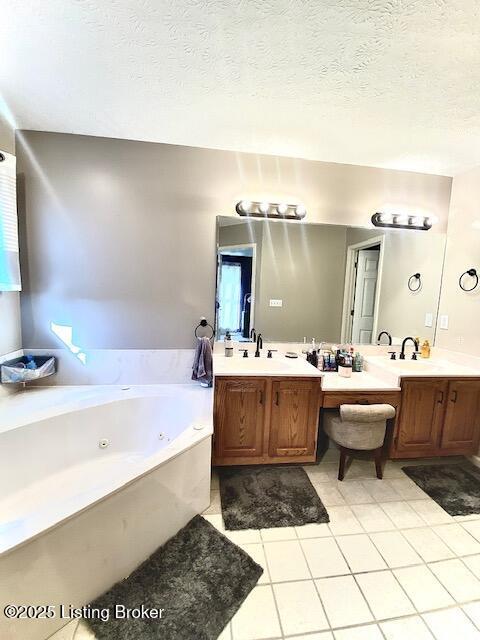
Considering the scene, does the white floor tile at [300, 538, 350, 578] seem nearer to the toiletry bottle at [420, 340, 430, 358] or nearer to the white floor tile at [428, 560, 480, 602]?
the white floor tile at [428, 560, 480, 602]

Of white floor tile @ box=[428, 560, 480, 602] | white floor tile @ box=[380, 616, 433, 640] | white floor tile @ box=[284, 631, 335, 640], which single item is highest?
white floor tile @ box=[428, 560, 480, 602]

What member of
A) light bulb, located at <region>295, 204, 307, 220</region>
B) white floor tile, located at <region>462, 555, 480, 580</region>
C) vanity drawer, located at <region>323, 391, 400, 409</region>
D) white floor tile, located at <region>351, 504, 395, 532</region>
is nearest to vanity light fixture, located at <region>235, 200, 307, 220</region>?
light bulb, located at <region>295, 204, 307, 220</region>

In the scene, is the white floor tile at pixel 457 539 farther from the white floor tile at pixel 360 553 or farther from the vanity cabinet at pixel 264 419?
the vanity cabinet at pixel 264 419

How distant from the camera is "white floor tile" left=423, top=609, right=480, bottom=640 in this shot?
1.25m

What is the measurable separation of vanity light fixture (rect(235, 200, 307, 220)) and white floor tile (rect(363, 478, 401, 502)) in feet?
7.49

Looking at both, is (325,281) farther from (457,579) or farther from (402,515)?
(457,579)

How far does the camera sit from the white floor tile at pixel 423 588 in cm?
138

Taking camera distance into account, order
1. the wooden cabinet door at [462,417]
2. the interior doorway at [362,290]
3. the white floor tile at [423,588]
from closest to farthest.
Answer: the white floor tile at [423,588], the wooden cabinet door at [462,417], the interior doorway at [362,290]

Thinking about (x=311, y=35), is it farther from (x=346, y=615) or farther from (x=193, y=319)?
(x=346, y=615)

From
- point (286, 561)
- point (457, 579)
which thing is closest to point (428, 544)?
point (457, 579)

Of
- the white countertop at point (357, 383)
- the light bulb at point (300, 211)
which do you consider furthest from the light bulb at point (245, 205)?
the white countertop at point (357, 383)

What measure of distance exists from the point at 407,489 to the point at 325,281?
5.93 feet

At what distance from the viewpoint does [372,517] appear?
6.22 ft

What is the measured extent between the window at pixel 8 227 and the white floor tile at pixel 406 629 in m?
2.92
